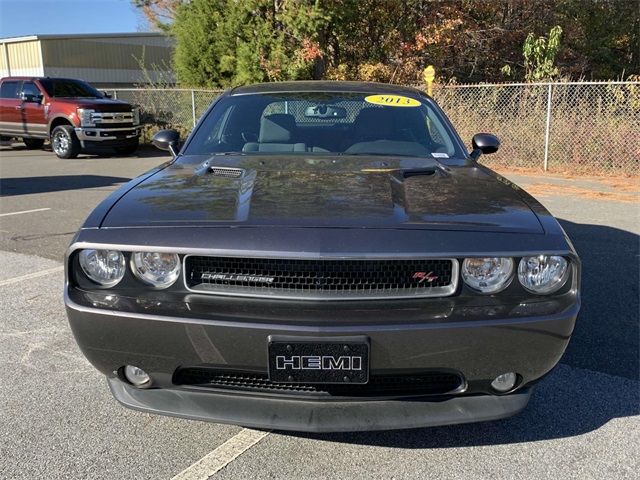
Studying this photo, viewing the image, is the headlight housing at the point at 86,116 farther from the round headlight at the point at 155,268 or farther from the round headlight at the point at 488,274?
the round headlight at the point at 488,274

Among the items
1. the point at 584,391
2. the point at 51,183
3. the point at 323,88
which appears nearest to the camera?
the point at 584,391

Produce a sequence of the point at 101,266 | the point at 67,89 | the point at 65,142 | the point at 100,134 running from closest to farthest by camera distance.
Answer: the point at 101,266, the point at 100,134, the point at 65,142, the point at 67,89

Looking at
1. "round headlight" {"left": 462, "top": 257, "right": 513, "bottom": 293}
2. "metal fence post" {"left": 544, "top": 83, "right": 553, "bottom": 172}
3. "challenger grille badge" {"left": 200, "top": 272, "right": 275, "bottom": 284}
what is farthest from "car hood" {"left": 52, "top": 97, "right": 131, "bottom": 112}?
"round headlight" {"left": 462, "top": 257, "right": 513, "bottom": 293}

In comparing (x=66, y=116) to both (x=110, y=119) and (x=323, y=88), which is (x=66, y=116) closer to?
(x=110, y=119)

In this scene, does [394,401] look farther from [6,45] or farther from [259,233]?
[6,45]

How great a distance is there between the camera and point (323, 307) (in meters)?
2.13

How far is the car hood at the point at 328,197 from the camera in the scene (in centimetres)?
227

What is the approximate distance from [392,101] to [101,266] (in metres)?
2.43

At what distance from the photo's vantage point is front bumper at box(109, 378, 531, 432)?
7.16 feet

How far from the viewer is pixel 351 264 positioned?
7.03ft

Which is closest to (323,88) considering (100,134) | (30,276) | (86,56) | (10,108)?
(30,276)

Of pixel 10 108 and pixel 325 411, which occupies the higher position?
pixel 325 411

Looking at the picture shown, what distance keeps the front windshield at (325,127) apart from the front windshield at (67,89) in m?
13.4

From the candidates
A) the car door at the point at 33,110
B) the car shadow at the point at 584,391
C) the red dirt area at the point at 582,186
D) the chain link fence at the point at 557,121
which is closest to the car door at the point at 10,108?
the car door at the point at 33,110
